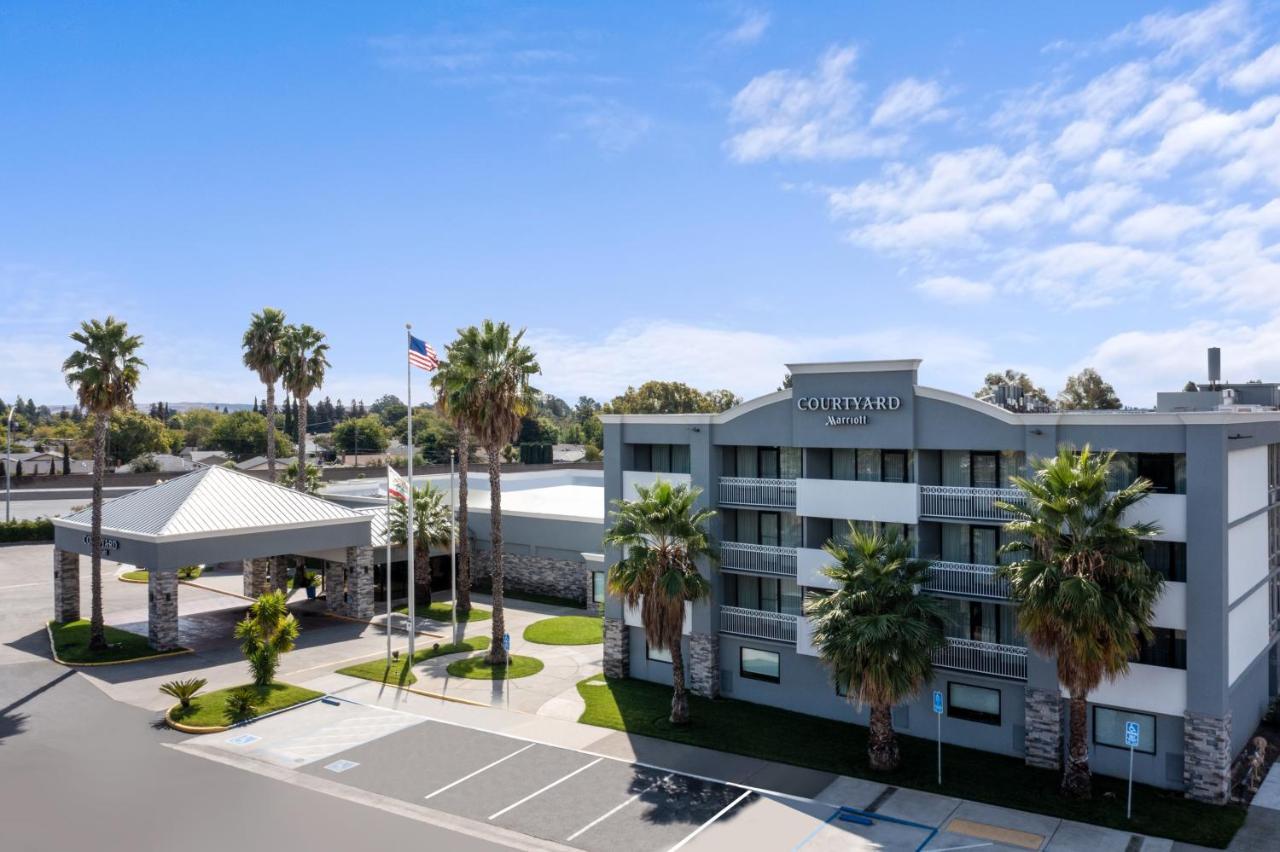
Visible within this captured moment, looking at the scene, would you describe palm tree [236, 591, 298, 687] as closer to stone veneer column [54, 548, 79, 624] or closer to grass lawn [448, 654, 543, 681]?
grass lawn [448, 654, 543, 681]

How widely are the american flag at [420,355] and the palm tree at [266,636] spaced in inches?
446

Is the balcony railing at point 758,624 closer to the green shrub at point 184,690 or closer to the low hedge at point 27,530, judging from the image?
the green shrub at point 184,690

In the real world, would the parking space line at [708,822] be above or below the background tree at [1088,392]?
below

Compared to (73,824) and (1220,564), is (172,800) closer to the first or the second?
(73,824)

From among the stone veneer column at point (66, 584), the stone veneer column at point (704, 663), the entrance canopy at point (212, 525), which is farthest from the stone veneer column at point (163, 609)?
the stone veneer column at point (704, 663)

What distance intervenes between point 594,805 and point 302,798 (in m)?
8.41

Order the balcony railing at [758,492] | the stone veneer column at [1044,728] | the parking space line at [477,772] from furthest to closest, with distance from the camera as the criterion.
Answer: the balcony railing at [758,492]
the stone veneer column at [1044,728]
the parking space line at [477,772]

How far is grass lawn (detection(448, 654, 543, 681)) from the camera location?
3681 centimetres

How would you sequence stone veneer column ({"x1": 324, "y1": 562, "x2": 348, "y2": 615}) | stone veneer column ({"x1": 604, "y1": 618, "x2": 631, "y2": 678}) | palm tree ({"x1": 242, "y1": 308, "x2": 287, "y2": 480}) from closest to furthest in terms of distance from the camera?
1. stone veneer column ({"x1": 604, "y1": 618, "x2": 631, "y2": 678})
2. stone veneer column ({"x1": 324, "y1": 562, "x2": 348, "y2": 615})
3. palm tree ({"x1": 242, "y1": 308, "x2": 287, "y2": 480})

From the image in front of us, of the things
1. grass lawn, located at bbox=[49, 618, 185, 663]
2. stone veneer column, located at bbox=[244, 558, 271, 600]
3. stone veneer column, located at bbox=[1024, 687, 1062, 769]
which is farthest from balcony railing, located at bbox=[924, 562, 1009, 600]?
stone veneer column, located at bbox=[244, 558, 271, 600]

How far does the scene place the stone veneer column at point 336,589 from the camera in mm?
48844

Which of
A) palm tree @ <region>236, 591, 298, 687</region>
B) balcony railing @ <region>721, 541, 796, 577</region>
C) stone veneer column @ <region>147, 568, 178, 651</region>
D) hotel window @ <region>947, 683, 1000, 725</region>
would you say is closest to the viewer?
hotel window @ <region>947, 683, 1000, 725</region>

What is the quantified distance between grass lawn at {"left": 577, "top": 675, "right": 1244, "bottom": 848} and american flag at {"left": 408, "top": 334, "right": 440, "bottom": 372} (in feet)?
50.1

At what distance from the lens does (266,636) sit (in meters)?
34.9
